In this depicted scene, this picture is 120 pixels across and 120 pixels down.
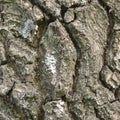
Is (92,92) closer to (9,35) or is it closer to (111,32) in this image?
(111,32)

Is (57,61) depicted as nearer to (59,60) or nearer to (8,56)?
(59,60)

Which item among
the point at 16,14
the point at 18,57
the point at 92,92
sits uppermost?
the point at 16,14

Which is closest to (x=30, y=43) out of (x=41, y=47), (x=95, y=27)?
(x=41, y=47)

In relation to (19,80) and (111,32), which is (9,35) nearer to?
(19,80)

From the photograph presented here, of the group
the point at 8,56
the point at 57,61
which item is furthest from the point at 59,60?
the point at 8,56

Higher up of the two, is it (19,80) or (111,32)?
(111,32)

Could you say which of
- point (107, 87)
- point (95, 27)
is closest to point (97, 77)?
point (107, 87)
